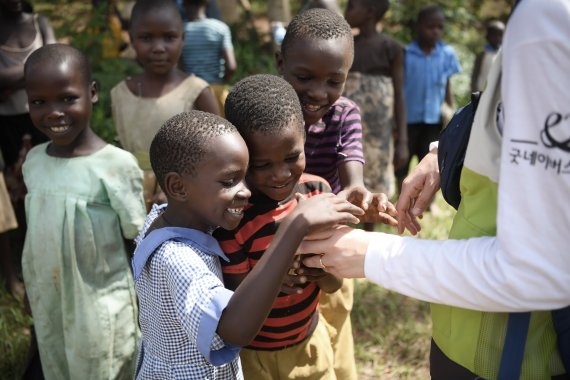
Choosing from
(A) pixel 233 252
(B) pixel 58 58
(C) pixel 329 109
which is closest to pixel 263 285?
(A) pixel 233 252

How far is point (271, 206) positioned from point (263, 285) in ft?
1.56

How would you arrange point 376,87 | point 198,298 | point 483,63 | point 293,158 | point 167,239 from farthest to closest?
point 483,63 < point 376,87 < point 293,158 < point 167,239 < point 198,298

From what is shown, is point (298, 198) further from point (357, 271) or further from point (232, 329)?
point (232, 329)

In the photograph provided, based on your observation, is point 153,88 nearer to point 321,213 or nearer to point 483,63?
point 321,213

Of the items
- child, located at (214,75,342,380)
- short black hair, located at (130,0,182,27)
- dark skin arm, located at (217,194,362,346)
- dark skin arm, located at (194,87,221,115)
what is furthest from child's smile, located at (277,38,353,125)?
short black hair, located at (130,0,182,27)

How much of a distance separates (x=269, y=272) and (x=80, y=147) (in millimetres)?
1407

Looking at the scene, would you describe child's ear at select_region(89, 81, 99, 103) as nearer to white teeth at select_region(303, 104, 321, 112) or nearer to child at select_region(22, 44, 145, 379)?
child at select_region(22, 44, 145, 379)

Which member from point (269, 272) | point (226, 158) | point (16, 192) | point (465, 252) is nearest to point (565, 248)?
point (465, 252)

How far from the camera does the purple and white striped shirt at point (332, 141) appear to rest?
236cm

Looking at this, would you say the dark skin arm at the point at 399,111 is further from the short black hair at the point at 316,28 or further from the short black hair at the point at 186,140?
the short black hair at the point at 186,140

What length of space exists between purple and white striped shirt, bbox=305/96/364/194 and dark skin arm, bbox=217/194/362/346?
92cm

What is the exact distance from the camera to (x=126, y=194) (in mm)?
2477

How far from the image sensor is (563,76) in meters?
1.09

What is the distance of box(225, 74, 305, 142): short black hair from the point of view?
5.74 ft
